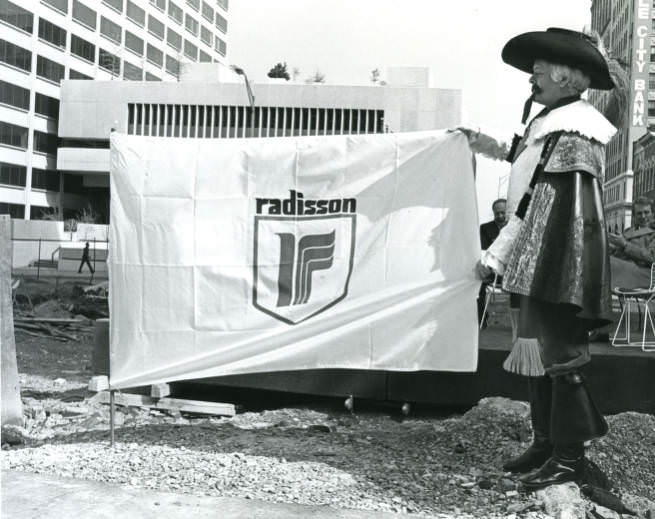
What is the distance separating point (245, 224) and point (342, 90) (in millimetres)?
73767

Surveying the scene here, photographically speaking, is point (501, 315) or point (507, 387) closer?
point (507, 387)

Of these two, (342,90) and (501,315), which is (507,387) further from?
(342,90)

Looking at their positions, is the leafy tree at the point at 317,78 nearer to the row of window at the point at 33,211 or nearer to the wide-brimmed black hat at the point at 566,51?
the row of window at the point at 33,211

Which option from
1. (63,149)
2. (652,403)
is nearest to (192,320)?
(652,403)

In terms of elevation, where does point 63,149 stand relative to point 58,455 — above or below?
above

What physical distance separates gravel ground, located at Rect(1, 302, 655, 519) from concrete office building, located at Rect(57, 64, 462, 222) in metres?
71.2

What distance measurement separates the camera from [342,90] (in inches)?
3054

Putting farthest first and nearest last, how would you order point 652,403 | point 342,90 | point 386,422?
point 342,90 < point 386,422 < point 652,403

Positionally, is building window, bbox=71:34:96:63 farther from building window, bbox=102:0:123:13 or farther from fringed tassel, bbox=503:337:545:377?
fringed tassel, bbox=503:337:545:377

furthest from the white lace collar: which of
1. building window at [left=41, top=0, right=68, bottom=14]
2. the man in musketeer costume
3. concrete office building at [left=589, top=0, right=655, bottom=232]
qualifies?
building window at [left=41, top=0, right=68, bottom=14]

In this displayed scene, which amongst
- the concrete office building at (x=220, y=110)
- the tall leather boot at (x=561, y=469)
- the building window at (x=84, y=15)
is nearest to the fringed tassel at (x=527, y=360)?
the tall leather boot at (x=561, y=469)

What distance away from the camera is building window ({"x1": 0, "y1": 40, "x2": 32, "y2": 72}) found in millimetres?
71500

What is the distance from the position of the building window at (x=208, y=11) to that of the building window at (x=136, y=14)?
17060 mm

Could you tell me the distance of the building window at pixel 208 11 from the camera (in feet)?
362
